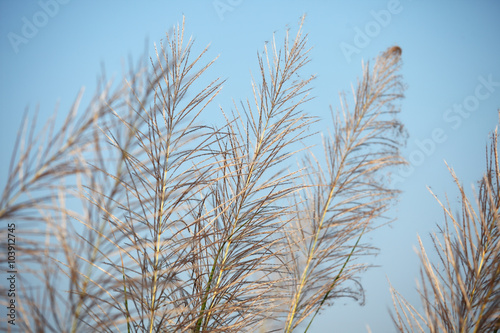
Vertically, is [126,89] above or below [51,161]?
above

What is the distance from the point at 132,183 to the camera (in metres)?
1.19

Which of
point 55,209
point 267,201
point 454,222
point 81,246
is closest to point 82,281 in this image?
point 81,246

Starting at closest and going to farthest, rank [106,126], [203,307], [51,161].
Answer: [51,161]
[106,126]
[203,307]

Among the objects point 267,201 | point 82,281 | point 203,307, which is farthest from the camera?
point 267,201

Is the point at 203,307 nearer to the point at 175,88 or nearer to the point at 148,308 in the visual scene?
the point at 148,308

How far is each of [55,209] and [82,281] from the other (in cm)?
20

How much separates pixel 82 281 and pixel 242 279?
0.57 m

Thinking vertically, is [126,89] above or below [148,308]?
above

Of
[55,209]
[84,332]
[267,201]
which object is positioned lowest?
[84,332]

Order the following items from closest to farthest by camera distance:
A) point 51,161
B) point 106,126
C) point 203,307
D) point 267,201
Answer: point 51,161, point 106,126, point 203,307, point 267,201

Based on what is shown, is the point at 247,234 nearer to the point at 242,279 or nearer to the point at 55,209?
the point at 242,279

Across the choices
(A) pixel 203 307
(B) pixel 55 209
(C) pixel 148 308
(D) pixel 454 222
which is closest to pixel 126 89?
(B) pixel 55 209

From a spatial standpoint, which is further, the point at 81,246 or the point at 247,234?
the point at 247,234

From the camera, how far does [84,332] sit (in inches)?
35.4
